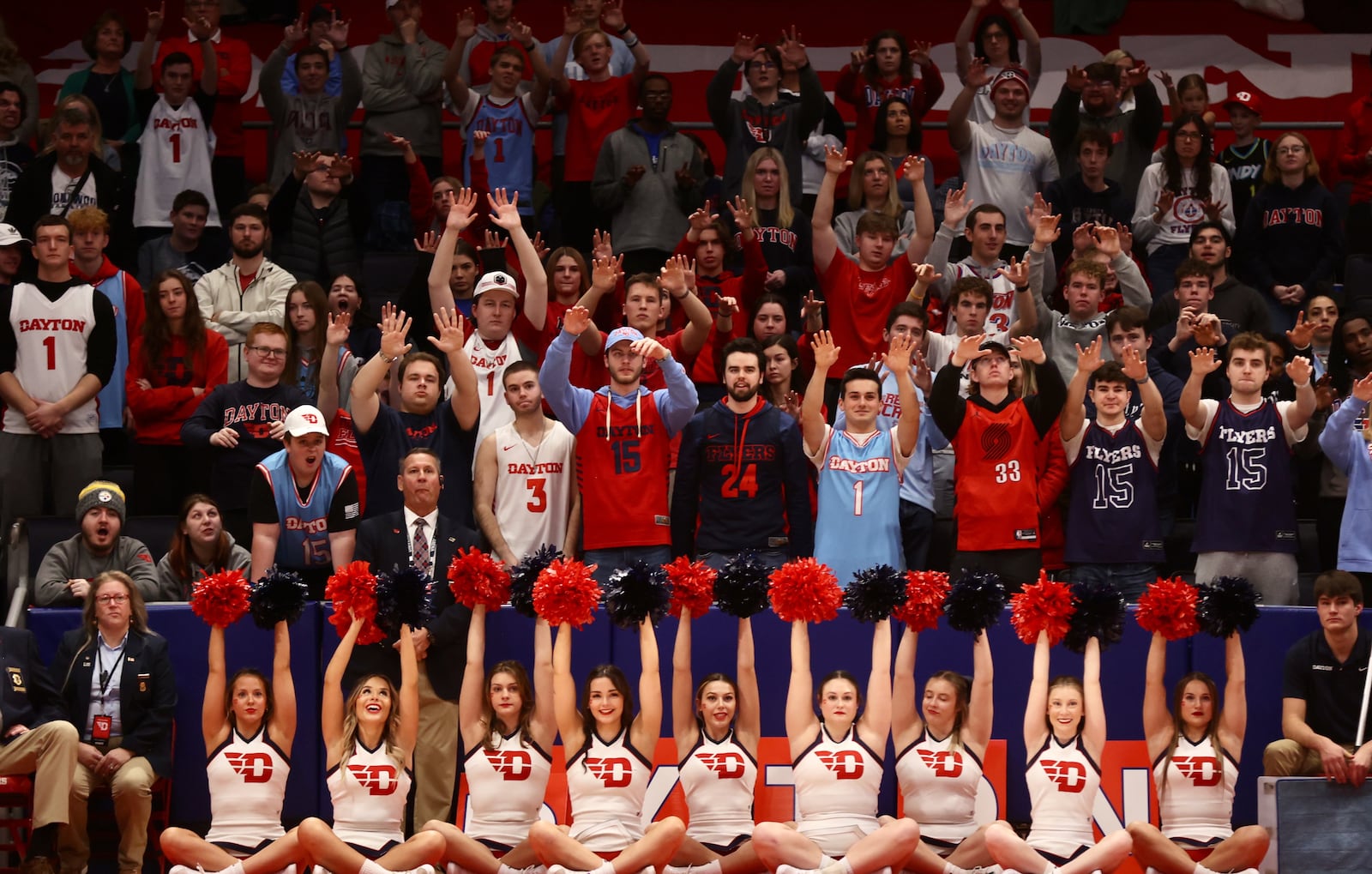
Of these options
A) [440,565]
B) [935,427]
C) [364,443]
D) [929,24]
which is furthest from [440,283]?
[929,24]

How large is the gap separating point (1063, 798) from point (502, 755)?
2.94 meters

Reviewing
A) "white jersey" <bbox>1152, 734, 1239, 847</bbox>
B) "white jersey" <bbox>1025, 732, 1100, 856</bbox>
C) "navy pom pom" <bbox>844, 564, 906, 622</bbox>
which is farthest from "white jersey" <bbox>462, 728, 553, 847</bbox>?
"white jersey" <bbox>1152, 734, 1239, 847</bbox>

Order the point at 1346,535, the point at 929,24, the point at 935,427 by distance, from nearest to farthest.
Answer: the point at 1346,535, the point at 935,427, the point at 929,24

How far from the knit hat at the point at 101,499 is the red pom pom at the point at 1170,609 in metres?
5.73

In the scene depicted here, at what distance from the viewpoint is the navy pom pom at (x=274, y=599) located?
9.96m

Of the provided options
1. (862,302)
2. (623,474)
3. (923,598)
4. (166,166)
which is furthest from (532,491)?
(166,166)

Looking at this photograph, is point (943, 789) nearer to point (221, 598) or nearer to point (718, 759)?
point (718, 759)

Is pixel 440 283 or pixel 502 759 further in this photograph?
pixel 440 283

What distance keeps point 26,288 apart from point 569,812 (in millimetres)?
4966

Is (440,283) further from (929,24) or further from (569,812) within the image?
(929,24)

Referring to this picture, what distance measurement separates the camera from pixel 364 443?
37.1 feet

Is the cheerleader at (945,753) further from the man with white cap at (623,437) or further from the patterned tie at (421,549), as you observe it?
the patterned tie at (421,549)

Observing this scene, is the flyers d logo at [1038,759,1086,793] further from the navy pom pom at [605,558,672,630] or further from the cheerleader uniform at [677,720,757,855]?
the navy pom pom at [605,558,672,630]

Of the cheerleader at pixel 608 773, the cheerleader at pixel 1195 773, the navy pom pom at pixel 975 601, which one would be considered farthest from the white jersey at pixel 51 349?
the cheerleader at pixel 1195 773
